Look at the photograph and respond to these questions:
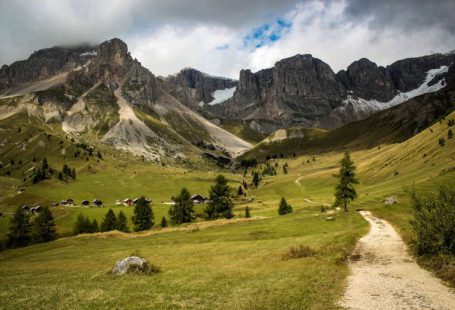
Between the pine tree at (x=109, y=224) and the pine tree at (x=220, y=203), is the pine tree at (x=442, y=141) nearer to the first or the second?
the pine tree at (x=220, y=203)

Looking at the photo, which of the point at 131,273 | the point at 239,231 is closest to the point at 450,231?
the point at 131,273

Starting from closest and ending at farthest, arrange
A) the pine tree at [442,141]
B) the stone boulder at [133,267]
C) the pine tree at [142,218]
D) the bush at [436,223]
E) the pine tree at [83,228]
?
the bush at [436,223] → the stone boulder at [133,267] → the pine tree at [83,228] → the pine tree at [142,218] → the pine tree at [442,141]

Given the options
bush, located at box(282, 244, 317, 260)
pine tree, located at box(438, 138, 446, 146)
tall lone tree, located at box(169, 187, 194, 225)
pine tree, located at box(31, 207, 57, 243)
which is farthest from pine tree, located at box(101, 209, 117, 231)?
pine tree, located at box(438, 138, 446, 146)

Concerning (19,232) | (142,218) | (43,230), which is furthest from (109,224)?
(19,232)

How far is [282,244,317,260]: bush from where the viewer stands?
40.1 meters

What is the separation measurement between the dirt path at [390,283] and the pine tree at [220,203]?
267 ft

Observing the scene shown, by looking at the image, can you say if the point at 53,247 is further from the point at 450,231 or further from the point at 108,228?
the point at 450,231

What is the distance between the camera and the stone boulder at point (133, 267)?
37.7 meters

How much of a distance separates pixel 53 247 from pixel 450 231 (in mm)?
83078

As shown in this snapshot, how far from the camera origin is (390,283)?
2672 cm

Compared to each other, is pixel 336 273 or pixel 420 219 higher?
pixel 420 219

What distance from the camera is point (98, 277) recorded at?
3747 cm

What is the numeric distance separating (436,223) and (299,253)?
14.2 metres

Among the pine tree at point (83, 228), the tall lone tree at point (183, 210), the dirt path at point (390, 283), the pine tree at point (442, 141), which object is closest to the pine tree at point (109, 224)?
the pine tree at point (83, 228)
